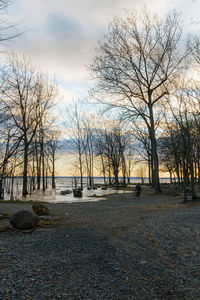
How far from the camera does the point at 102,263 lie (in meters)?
4.57

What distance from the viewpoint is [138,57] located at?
22.7 meters

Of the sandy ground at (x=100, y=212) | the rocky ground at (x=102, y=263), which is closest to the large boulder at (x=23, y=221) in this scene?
the rocky ground at (x=102, y=263)

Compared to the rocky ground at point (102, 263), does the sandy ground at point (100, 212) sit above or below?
below

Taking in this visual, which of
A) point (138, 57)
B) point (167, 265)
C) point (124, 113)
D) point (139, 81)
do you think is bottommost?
point (167, 265)

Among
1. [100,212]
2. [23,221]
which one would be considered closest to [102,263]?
[23,221]

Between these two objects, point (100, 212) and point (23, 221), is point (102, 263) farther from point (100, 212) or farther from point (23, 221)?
point (100, 212)

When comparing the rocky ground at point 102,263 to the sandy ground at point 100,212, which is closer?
the rocky ground at point 102,263

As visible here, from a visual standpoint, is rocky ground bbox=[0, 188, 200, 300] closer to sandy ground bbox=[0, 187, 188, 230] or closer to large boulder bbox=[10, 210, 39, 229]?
large boulder bbox=[10, 210, 39, 229]

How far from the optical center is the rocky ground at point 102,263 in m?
3.50

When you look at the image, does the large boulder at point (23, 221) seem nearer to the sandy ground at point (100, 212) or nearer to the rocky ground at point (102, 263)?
the rocky ground at point (102, 263)

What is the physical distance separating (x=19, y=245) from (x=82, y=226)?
2.73 metres

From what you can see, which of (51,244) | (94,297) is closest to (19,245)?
(51,244)

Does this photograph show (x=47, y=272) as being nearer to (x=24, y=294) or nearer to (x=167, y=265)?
(x=24, y=294)

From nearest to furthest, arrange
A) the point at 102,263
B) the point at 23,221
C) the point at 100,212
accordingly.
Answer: the point at 102,263 < the point at 23,221 < the point at 100,212
